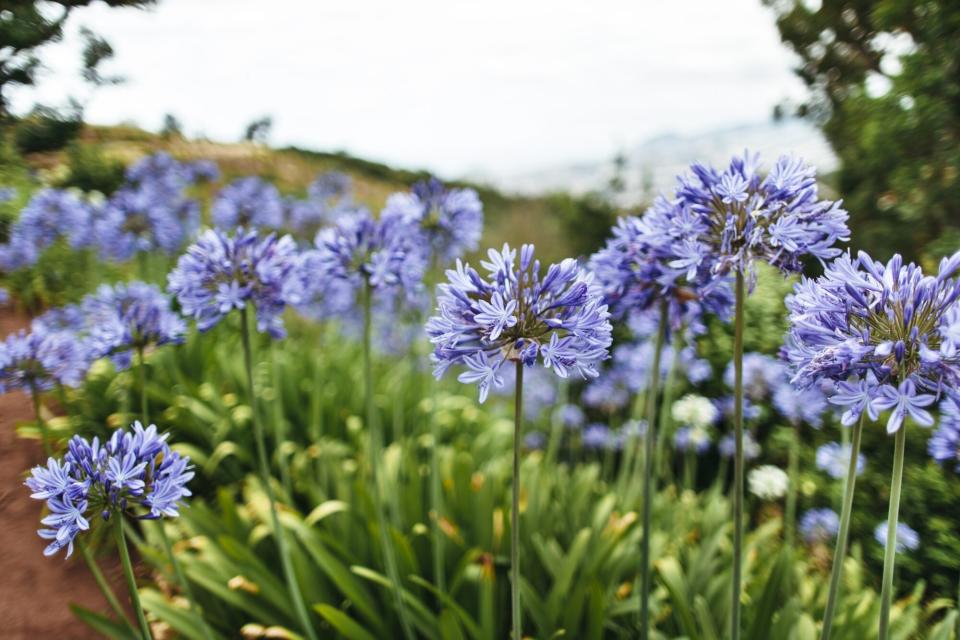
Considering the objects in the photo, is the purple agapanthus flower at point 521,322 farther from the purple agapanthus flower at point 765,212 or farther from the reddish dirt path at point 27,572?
the reddish dirt path at point 27,572

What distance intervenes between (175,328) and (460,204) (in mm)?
1582

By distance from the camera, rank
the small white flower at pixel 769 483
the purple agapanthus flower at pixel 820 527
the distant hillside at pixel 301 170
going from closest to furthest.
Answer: the purple agapanthus flower at pixel 820 527 < the small white flower at pixel 769 483 < the distant hillside at pixel 301 170

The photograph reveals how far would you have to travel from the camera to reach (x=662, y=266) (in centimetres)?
224

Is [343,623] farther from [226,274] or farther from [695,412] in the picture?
[695,412]

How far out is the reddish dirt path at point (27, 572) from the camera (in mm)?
2363

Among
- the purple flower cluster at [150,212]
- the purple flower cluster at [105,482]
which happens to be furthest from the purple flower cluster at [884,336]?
the purple flower cluster at [150,212]

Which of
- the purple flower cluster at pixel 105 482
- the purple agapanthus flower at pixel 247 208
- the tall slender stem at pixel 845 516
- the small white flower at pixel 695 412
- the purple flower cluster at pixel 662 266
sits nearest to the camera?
the tall slender stem at pixel 845 516

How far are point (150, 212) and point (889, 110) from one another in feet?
18.1

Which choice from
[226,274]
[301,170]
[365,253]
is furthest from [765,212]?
[301,170]

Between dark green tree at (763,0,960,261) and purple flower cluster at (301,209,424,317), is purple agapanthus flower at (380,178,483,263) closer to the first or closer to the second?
purple flower cluster at (301,209,424,317)

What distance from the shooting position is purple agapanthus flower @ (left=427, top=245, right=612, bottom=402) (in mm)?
1684

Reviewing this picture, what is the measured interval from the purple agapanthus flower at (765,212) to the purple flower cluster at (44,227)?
3.52 meters

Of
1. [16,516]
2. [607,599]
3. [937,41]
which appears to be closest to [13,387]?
[16,516]

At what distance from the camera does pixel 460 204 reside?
11.4 ft
